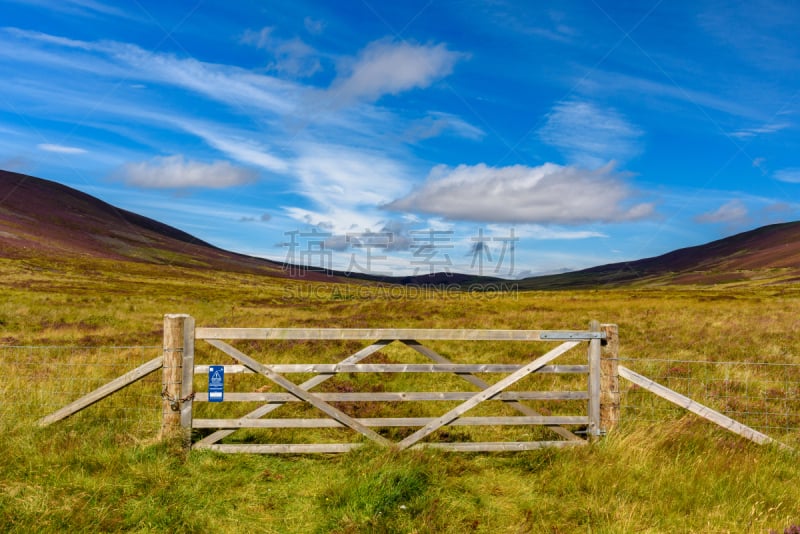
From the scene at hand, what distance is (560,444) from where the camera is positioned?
21.2ft

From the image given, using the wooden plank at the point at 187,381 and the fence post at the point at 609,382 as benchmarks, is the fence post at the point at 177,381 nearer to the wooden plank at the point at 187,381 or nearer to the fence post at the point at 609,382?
the wooden plank at the point at 187,381

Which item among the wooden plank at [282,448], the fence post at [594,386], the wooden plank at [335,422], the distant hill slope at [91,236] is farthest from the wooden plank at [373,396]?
the distant hill slope at [91,236]

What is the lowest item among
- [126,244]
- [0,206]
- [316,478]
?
[316,478]

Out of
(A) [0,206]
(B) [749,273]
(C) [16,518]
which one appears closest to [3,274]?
(C) [16,518]

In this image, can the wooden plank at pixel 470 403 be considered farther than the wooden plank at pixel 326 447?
Yes

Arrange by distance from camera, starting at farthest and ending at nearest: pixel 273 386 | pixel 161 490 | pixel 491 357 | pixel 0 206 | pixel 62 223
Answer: pixel 62 223
pixel 0 206
pixel 491 357
pixel 273 386
pixel 161 490

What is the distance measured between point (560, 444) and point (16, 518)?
21.3ft

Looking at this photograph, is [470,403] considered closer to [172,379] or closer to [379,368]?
[379,368]

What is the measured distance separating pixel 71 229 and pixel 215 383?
137334 mm

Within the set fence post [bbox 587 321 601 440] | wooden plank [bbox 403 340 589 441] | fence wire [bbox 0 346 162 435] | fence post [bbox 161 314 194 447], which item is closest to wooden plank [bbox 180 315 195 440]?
fence post [bbox 161 314 194 447]

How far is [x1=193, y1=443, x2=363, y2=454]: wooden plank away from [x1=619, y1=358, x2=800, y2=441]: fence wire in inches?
179

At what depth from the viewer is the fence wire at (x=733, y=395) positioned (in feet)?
26.1

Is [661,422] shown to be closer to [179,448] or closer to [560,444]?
[560,444]

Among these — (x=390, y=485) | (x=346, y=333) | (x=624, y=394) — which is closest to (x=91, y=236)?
(x=346, y=333)
